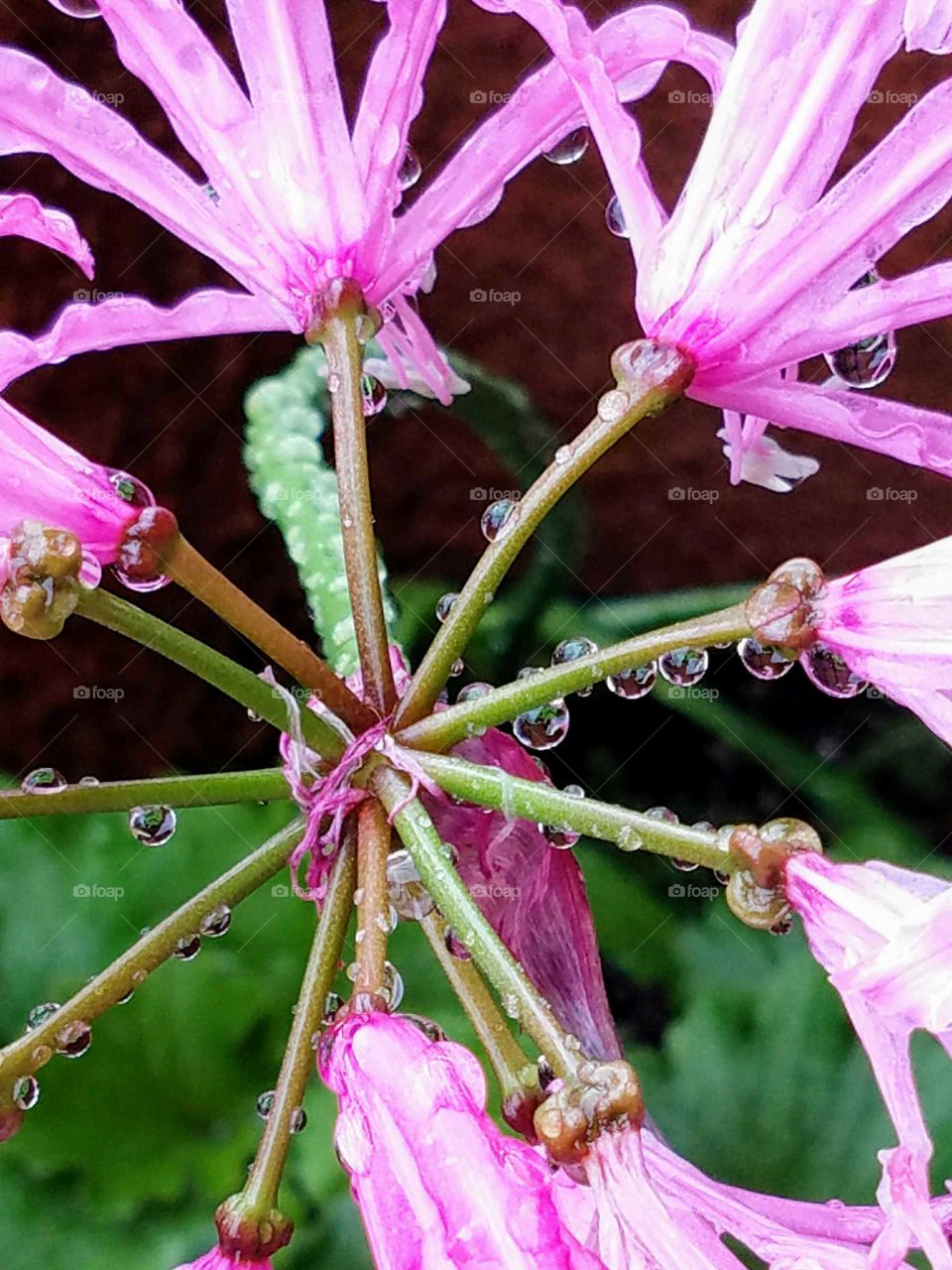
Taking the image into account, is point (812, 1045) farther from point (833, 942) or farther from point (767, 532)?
point (833, 942)

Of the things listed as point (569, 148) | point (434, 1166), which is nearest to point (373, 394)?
point (569, 148)

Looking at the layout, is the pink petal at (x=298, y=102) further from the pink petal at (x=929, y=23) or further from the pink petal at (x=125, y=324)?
the pink petal at (x=929, y=23)

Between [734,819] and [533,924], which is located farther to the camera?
[734,819]

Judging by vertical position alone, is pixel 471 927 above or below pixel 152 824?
below

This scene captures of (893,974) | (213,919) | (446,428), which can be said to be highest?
(446,428)

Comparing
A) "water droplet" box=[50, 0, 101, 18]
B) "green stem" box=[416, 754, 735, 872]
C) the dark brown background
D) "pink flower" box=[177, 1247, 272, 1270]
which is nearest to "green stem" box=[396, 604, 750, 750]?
"green stem" box=[416, 754, 735, 872]

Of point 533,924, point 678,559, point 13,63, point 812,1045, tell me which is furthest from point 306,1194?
point 13,63

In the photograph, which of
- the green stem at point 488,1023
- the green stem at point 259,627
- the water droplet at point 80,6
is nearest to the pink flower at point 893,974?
the green stem at point 488,1023

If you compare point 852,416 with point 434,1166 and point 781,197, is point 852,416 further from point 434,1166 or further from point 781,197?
point 434,1166

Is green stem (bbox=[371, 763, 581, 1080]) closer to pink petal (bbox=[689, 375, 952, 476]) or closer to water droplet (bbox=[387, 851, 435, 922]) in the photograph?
water droplet (bbox=[387, 851, 435, 922])
